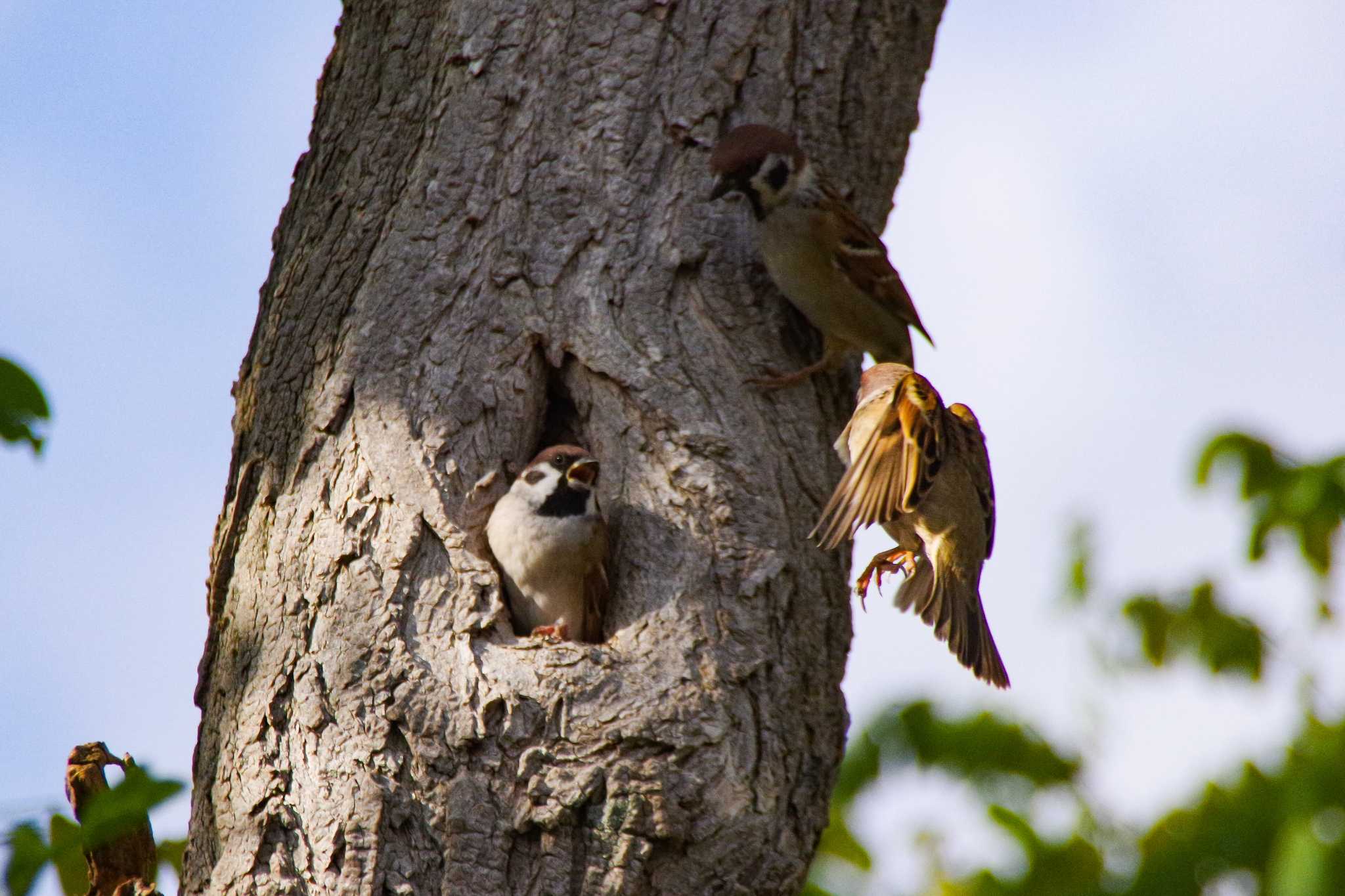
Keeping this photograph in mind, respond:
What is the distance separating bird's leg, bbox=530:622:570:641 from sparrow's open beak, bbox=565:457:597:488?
0.30 metres

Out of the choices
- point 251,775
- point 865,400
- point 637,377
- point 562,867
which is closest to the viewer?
point 562,867

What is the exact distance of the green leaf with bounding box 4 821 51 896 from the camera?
1646 millimetres

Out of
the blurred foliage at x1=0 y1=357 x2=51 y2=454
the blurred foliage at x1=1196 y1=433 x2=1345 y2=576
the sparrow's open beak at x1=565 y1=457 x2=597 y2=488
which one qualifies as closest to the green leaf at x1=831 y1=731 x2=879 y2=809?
the blurred foliage at x1=1196 y1=433 x2=1345 y2=576

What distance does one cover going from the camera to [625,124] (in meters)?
3.02

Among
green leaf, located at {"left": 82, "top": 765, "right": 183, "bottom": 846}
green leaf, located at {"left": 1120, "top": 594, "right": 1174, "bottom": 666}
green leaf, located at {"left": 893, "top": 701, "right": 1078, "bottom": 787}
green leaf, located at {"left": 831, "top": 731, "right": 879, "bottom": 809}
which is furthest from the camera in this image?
green leaf, located at {"left": 1120, "top": 594, "right": 1174, "bottom": 666}

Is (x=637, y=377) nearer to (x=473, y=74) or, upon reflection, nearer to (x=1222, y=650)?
(x=473, y=74)

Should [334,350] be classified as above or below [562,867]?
above

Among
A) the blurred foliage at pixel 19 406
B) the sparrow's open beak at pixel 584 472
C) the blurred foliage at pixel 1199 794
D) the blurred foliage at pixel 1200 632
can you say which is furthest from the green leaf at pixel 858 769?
the blurred foliage at pixel 19 406

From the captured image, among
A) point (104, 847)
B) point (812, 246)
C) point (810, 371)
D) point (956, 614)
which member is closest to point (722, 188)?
point (812, 246)

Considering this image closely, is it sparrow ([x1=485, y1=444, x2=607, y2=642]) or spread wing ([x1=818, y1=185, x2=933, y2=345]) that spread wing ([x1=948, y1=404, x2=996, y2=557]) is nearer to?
spread wing ([x1=818, y1=185, x2=933, y2=345])

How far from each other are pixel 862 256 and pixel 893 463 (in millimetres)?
507

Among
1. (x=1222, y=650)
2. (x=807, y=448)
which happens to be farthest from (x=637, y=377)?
(x=1222, y=650)

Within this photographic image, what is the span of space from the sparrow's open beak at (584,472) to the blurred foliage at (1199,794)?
2.70 feet

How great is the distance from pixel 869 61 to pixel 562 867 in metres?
1.98
